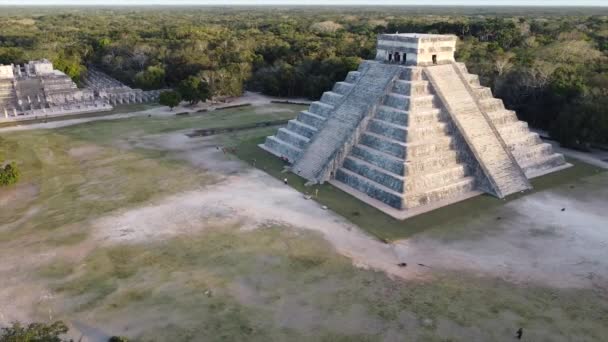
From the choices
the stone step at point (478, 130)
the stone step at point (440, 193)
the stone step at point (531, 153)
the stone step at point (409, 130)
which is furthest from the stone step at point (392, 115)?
the stone step at point (531, 153)

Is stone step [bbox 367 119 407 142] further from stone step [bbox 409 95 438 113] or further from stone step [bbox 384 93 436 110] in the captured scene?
stone step [bbox 409 95 438 113]

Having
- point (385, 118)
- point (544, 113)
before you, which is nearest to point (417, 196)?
point (385, 118)

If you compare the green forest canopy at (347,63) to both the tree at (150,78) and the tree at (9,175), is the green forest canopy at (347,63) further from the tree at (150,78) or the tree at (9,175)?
the tree at (9,175)

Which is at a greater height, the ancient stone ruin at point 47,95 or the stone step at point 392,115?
the stone step at point 392,115

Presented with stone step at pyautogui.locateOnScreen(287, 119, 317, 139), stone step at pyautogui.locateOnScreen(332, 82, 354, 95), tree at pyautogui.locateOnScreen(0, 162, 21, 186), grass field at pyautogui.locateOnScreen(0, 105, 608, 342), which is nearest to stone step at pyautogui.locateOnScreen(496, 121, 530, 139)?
grass field at pyautogui.locateOnScreen(0, 105, 608, 342)

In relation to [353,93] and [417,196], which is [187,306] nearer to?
[417,196]

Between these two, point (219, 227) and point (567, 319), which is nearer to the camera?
point (567, 319)
